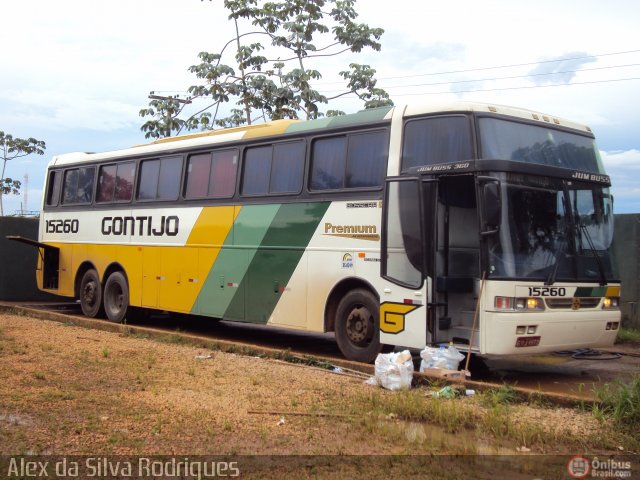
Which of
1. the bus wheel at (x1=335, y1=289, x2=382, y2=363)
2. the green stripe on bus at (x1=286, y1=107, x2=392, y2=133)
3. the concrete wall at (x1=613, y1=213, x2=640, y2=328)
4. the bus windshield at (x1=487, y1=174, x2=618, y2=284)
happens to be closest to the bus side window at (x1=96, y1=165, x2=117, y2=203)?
the green stripe on bus at (x1=286, y1=107, x2=392, y2=133)

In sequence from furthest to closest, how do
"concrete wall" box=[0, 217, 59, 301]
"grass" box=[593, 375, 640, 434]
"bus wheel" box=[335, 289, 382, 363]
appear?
"concrete wall" box=[0, 217, 59, 301]
"bus wheel" box=[335, 289, 382, 363]
"grass" box=[593, 375, 640, 434]

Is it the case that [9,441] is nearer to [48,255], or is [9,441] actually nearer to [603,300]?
[603,300]

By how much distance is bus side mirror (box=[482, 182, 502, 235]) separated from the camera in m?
8.41

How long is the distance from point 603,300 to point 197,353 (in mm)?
5725

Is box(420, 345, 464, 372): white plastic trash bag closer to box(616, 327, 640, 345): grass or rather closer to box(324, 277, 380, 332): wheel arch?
box(324, 277, 380, 332): wheel arch

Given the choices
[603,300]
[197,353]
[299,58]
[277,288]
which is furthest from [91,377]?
[299,58]

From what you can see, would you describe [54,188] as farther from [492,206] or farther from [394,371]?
[492,206]

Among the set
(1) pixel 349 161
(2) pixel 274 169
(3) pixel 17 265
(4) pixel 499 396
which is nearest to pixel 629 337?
(1) pixel 349 161

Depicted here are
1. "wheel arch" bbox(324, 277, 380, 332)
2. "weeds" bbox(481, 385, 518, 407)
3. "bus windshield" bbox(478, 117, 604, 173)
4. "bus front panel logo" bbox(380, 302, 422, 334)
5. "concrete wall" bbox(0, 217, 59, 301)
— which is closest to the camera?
"weeds" bbox(481, 385, 518, 407)

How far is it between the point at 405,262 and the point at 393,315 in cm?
73

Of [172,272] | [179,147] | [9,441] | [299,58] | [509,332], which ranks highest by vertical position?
[299,58]

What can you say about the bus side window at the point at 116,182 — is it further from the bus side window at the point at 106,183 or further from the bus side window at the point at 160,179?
the bus side window at the point at 160,179

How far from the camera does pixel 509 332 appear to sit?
27.6 feet

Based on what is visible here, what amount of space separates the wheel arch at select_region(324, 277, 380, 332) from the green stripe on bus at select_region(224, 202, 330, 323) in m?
0.88
